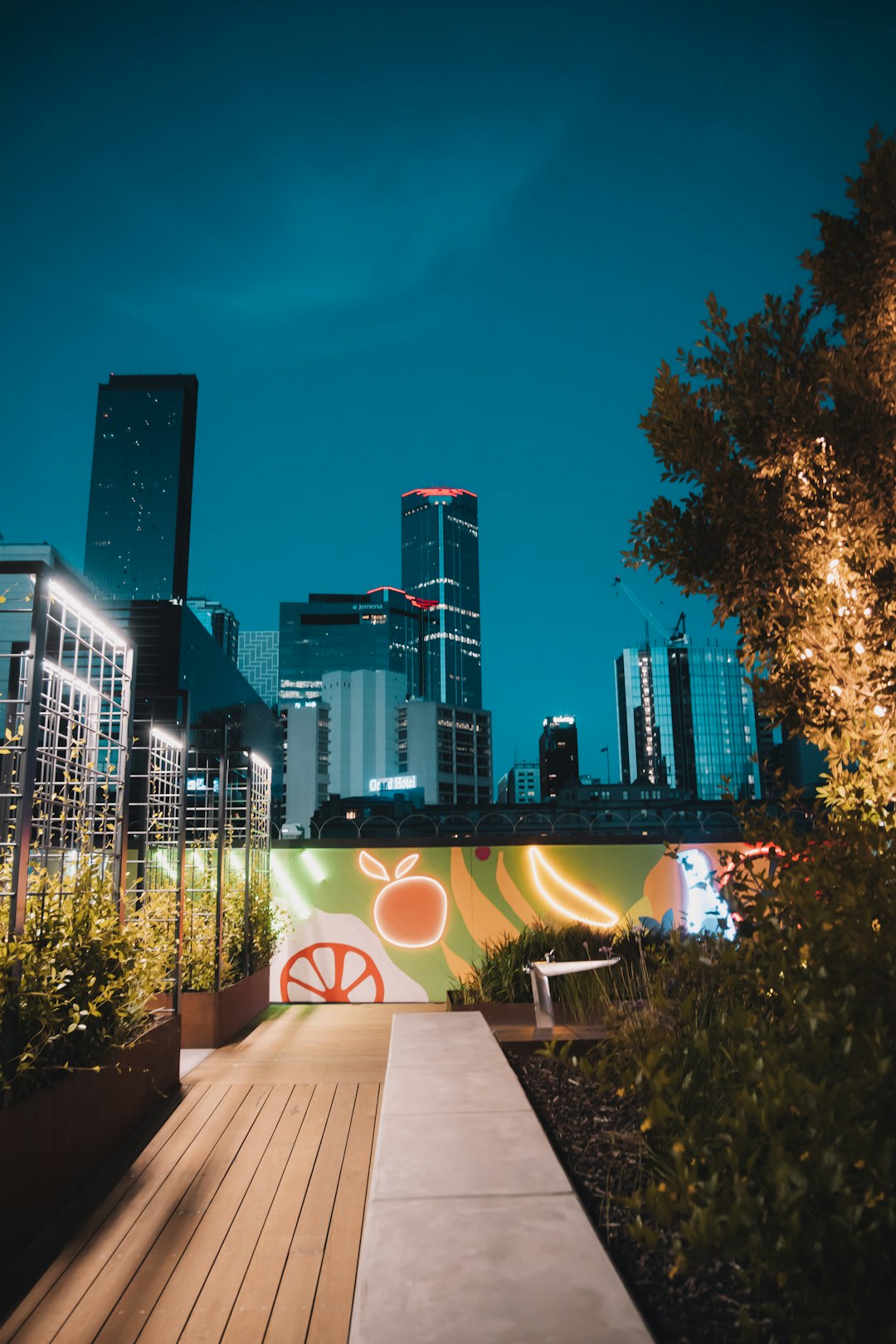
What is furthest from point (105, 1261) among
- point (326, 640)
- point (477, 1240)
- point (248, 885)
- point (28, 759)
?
point (326, 640)

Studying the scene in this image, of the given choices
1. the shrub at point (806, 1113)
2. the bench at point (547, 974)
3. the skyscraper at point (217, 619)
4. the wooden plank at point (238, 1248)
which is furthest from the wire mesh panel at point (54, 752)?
the skyscraper at point (217, 619)

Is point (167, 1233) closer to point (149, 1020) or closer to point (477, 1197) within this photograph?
point (477, 1197)

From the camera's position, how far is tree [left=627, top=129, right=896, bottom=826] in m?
3.15

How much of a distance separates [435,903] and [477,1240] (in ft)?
19.5

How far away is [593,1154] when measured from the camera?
9.48 feet

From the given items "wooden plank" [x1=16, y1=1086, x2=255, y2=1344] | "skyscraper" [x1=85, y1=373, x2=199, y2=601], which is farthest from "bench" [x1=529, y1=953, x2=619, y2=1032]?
"skyscraper" [x1=85, y1=373, x2=199, y2=601]

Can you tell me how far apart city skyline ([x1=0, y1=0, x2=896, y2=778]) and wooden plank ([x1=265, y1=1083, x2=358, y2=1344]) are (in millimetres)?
3323

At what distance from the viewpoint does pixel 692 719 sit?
137 meters

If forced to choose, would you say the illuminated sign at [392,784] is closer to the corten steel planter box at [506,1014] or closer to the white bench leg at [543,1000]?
the corten steel planter box at [506,1014]

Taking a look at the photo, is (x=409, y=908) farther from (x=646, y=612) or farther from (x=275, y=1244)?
(x=646, y=612)

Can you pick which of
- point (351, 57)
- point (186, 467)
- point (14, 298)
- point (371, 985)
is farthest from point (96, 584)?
point (371, 985)

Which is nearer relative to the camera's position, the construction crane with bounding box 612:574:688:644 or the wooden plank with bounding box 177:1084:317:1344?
the wooden plank with bounding box 177:1084:317:1344

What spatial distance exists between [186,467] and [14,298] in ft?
143

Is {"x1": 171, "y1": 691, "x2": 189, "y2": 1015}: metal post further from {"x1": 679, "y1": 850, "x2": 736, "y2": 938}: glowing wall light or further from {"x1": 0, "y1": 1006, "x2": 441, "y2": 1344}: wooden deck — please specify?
{"x1": 679, "y1": 850, "x2": 736, "y2": 938}: glowing wall light
